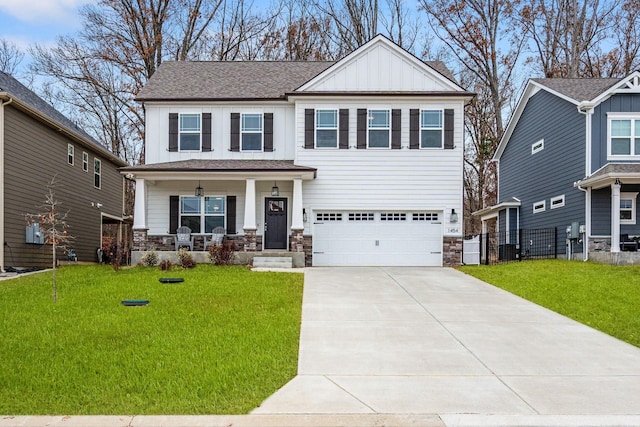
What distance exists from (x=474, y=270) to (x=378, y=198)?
3958 mm

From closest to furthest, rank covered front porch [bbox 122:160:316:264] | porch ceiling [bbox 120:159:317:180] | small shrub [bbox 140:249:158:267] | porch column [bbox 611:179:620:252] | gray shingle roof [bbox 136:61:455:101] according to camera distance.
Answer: small shrub [bbox 140:249:158:267] < porch column [bbox 611:179:620:252] < porch ceiling [bbox 120:159:317:180] < covered front porch [bbox 122:160:316:264] < gray shingle roof [bbox 136:61:455:101]

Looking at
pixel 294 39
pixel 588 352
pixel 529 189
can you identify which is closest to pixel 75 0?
pixel 294 39

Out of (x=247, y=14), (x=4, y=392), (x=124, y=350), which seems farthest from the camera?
(x=247, y=14)

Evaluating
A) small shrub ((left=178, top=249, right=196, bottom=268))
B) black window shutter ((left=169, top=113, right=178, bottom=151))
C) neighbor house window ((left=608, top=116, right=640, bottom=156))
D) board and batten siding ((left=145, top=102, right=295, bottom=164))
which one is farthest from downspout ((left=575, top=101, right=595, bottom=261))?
black window shutter ((left=169, top=113, right=178, bottom=151))

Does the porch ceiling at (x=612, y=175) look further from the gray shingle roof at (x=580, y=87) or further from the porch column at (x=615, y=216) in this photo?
the gray shingle roof at (x=580, y=87)

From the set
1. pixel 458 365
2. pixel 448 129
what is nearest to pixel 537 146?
pixel 448 129

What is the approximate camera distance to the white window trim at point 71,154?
21594 millimetres

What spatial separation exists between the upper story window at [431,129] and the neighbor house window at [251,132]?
17.9 ft

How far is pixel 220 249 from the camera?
16875 millimetres

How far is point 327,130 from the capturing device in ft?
63.2

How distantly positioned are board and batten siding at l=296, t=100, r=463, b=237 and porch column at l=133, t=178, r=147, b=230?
5.03 meters

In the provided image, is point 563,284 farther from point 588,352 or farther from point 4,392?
point 4,392

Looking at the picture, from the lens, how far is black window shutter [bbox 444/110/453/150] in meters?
19.1

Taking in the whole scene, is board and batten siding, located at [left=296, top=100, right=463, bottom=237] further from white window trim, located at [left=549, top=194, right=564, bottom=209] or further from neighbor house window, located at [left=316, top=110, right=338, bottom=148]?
white window trim, located at [left=549, top=194, right=564, bottom=209]
